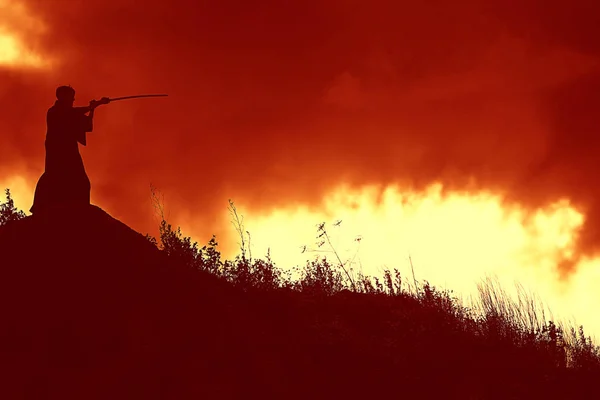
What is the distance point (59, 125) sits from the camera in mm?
10688

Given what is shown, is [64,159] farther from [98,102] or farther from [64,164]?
[98,102]

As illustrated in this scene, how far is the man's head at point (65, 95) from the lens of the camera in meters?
10.8

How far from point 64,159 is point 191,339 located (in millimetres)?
3449

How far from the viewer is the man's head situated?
A: 10.8 metres

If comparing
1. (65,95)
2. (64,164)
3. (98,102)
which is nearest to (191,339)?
(64,164)

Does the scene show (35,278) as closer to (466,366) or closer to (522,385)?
(466,366)

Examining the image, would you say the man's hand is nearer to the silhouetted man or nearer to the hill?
the silhouetted man

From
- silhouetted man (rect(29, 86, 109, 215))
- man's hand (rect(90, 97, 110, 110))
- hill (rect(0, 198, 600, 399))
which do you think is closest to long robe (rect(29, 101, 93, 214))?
silhouetted man (rect(29, 86, 109, 215))

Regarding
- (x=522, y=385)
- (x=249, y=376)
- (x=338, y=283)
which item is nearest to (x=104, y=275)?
(x=249, y=376)

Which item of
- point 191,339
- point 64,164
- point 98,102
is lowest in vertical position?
point 191,339

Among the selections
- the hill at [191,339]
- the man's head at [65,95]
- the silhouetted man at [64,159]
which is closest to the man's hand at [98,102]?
the silhouetted man at [64,159]

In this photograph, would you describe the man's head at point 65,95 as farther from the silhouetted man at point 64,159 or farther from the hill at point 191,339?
the hill at point 191,339

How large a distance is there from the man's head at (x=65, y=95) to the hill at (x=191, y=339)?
1.77 m

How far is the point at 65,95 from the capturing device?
10.8 m
